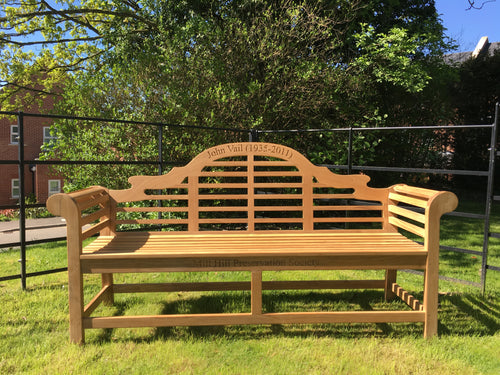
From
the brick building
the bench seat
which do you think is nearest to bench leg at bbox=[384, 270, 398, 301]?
the bench seat

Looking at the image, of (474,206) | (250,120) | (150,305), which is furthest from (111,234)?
(474,206)

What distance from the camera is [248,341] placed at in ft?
8.71

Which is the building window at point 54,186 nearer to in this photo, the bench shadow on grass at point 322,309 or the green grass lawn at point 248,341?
the green grass lawn at point 248,341

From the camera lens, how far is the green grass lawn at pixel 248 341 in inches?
91.3

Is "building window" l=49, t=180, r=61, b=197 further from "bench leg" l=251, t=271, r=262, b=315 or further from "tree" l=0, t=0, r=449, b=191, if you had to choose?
"bench leg" l=251, t=271, r=262, b=315

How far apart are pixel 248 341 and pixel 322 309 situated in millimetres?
870

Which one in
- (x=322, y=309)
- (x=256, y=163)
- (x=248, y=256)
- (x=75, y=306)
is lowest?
(x=322, y=309)

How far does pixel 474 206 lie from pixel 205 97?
9081 millimetres

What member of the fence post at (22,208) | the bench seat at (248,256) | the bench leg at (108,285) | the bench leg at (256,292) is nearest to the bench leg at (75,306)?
the bench seat at (248,256)

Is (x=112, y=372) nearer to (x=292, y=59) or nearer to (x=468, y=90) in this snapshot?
(x=292, y=59)

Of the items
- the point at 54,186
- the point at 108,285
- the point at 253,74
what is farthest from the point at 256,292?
the point at 54,186

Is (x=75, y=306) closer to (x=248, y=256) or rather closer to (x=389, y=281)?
(x=248, y=256)

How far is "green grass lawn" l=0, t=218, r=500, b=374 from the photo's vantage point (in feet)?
7.61

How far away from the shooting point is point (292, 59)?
23.7ft
